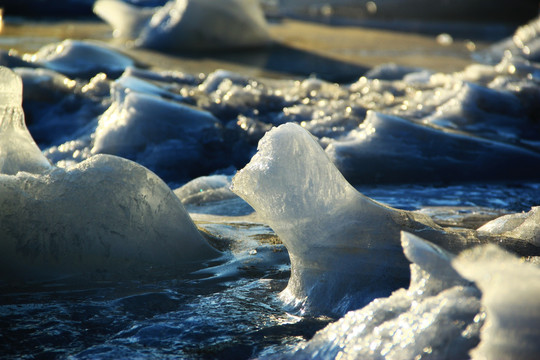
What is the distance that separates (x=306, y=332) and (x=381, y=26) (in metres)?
8.10

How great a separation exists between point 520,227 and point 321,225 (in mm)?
703

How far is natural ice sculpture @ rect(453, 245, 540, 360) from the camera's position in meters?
1.32

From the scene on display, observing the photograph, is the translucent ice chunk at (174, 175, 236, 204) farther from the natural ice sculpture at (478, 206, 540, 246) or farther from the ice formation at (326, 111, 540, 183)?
the natural ice sculpture at (478, 206, 540, 246)

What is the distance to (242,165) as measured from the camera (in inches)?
153

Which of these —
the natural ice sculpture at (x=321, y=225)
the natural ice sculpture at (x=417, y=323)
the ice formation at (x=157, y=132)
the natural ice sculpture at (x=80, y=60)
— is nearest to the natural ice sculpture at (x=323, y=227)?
the natural ice sculpture at (x=321, y=225)

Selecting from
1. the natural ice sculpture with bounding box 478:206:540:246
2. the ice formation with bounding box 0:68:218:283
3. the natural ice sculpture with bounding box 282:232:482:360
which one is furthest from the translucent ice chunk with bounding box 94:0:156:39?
the natural ice sculpture with bounding box 282:232:482:360

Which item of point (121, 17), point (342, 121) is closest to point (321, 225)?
point (342, 121)

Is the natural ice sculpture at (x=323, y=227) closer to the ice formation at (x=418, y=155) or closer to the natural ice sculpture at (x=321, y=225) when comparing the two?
the natural ice sculpture at (x=321, y=225)

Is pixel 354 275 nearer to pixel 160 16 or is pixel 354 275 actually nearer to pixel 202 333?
pixel 202 333

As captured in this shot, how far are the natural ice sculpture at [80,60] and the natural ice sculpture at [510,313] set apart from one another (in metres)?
5.01

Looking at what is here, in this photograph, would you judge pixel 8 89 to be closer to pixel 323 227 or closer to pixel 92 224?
pixel 92 224

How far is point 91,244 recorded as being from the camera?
2.15m

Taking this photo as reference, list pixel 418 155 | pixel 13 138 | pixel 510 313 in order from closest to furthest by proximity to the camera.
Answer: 1. pixel 510 313
2. pixel 13 138
3. pixel 418 155

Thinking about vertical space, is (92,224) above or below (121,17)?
below
